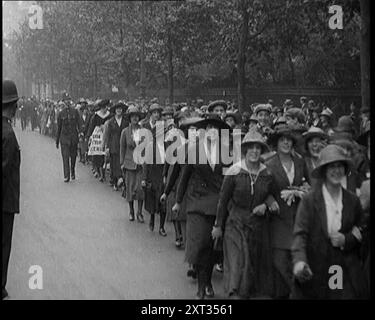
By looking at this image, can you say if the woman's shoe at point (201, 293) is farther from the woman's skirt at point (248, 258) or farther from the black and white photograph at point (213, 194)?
the woman's skirt at point (248, 258)

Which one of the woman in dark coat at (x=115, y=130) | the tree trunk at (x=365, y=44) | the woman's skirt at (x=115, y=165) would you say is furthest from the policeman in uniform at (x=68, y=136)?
the tree trunk at (x=365, y=44)

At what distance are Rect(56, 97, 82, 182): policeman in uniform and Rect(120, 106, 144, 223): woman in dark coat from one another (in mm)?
4961

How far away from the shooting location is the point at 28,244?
34.0ft

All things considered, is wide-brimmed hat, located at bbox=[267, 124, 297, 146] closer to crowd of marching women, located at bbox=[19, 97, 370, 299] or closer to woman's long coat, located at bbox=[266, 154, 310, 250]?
crowd of marching women, located at bbox=[19, 97, 370, 299]

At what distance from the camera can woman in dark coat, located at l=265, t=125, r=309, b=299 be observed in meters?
7.03

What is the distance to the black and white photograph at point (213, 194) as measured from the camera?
582 cm

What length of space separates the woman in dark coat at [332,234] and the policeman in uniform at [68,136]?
39.8ft

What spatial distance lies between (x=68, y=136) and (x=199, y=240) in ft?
33.8

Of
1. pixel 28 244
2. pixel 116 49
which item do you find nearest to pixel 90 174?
pixel 28 244

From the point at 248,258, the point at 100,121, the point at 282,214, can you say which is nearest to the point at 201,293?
the point at 248,258

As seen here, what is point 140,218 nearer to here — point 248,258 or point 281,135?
point 281,135

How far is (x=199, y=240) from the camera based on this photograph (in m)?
7.81

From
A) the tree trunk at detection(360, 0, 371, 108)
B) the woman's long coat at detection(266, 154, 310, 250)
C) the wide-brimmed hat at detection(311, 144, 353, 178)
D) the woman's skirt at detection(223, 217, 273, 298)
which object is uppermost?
the tree trunk at detection(360, 0, 371, 108)

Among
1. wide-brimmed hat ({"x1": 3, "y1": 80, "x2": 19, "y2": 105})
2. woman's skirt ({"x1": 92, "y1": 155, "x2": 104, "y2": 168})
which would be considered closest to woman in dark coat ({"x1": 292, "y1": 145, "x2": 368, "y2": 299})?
wide-brimmed hat ({"x1": 3, "y1": 80, "x2": 19, "y2": 105})
